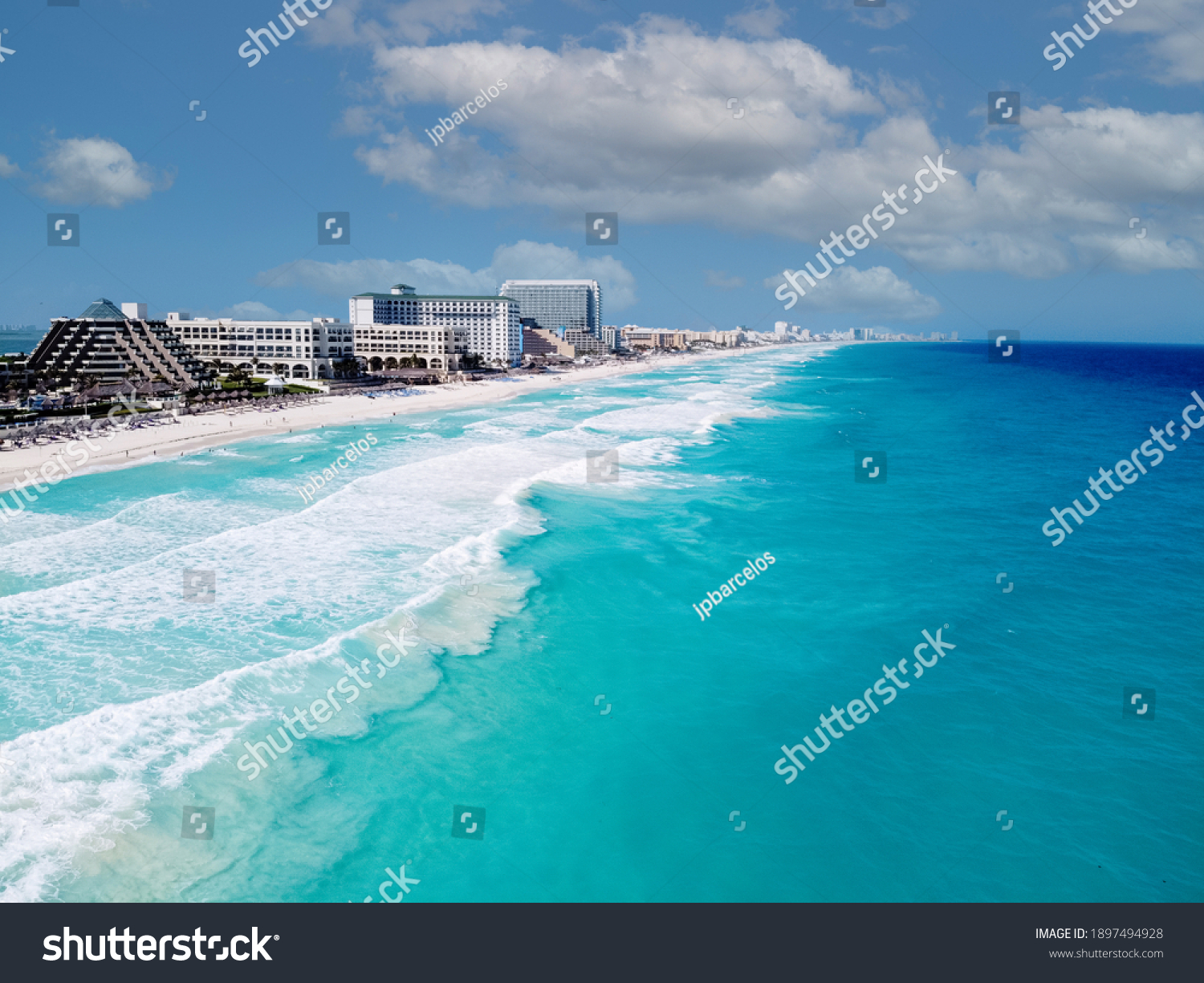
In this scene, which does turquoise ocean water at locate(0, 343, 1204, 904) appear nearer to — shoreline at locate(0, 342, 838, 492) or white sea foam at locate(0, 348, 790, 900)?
white sea foam at locate(0, 348, 790, 900)

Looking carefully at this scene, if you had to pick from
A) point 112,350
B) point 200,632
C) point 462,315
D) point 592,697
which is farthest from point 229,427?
point 462,315

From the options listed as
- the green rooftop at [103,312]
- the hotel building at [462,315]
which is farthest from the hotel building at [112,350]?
the hotel building at [462,315]

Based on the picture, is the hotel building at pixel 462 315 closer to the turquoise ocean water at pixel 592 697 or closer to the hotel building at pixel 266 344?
the hotel building at pixel 266 344

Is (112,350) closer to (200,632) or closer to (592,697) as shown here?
(200,632)

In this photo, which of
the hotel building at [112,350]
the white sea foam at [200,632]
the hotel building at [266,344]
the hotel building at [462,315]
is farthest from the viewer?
the hotel building at [462,315]
